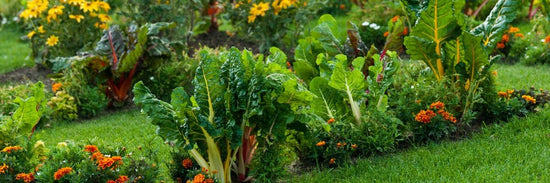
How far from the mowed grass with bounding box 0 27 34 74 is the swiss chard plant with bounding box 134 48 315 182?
5.97m

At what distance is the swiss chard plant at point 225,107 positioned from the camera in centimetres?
356

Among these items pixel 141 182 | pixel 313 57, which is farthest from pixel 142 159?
pixel 313 57

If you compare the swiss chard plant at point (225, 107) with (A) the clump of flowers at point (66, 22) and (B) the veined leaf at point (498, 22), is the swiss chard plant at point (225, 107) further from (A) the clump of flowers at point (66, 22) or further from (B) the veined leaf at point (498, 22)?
(A) the clump of flowers at point (66, 22)

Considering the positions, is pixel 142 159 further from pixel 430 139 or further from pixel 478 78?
pixel 478 78

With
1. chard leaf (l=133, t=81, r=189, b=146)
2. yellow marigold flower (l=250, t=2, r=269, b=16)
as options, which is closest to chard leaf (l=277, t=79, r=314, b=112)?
chard leaf (l=133, t=81, r=189, b=146)

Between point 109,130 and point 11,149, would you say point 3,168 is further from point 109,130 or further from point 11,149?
point 109,130

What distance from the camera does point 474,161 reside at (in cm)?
406

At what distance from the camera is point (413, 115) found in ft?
15.0

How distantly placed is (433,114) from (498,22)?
0.92 m

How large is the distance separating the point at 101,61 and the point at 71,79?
0.43 m

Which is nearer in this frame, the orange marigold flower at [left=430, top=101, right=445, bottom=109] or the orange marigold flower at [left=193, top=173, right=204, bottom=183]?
the orange marigold flower at [left=193, top=173, right=204, bottom=183]

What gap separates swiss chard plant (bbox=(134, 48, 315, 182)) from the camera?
356 centimetres

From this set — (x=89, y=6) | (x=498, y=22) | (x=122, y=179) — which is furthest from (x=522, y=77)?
(x=89, y=6)

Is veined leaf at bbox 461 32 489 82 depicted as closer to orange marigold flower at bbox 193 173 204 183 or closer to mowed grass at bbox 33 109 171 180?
orange marigold flower at bbox 193 173 204 183
